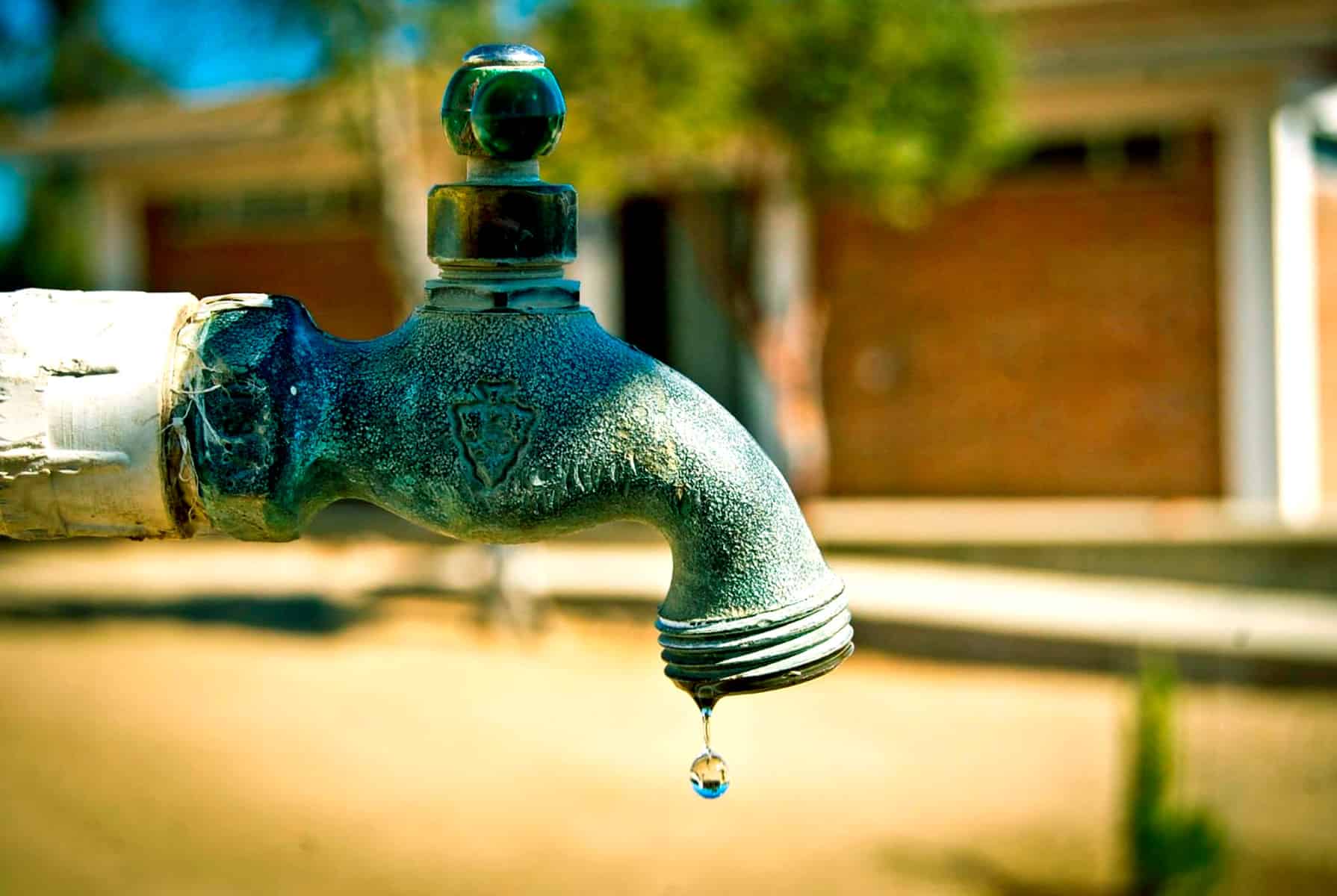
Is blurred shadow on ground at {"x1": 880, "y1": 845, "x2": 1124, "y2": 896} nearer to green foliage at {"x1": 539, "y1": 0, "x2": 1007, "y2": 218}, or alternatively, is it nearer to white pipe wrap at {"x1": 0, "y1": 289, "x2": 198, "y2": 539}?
green foliage at {"x1": 539, "y1": 0, "x2": 1007, "y2": 218}

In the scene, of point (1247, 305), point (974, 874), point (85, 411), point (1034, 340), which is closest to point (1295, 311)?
point (1247, 305)

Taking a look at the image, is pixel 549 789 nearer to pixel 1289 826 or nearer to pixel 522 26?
pixel 1289 826

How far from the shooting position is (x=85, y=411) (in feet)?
4.69

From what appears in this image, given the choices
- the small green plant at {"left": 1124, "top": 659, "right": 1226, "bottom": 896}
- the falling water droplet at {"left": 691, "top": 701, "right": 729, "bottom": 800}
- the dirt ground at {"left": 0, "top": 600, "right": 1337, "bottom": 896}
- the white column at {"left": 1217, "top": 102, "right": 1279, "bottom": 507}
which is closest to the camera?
the falling water droplet at {"left": 691, "top": 701, "right": 729, "bottom": 800}

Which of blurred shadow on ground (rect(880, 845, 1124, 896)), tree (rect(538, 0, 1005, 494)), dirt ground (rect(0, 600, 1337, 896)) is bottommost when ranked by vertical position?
blurred shadow on ground (rect(880, 845, 1124, 896))

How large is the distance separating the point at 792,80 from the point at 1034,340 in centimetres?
358

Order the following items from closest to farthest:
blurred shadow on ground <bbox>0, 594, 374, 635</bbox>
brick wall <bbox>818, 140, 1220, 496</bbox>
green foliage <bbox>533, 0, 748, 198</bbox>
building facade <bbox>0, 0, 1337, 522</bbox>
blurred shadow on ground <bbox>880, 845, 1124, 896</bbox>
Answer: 1. blurred shadow on ground <bbox>880, 845, 1124, 896</bbox>
2. green foliage <bbox>533, 0, 748, 198</bbox>
3. blurred shadow on ground <bbox>0, 594, 374, 635</bbox>
4. building facade <bbox>0, 0, 1337, 522</bbox>
5. brick wall <bbox>818, 140, 1220, 496</bbox>

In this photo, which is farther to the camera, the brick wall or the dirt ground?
the brick wall

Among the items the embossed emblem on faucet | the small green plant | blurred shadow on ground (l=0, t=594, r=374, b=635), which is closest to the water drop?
the embossed emblem on faucet

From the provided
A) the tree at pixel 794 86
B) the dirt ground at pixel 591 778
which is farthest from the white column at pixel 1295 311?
the dirt ground at pixel 591 778

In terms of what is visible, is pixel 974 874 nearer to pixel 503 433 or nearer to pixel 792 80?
pixel 503 433

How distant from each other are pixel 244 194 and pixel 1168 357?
7.96 metres

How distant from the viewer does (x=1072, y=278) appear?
10508 mm

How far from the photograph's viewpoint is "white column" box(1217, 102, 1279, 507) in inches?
379
